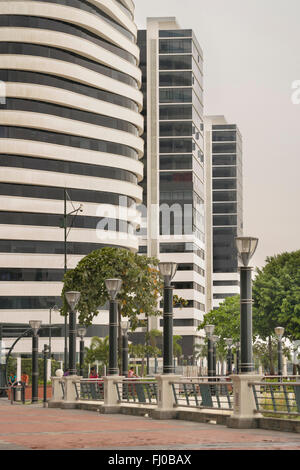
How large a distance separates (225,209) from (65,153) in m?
100

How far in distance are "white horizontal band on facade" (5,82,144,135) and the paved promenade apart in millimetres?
71737

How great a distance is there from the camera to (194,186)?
14038 centimetres

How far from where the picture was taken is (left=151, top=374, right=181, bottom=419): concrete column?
82.1ft

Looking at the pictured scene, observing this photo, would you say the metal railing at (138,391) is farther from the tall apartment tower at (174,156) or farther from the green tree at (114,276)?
the tall apartment tower at (174,156)

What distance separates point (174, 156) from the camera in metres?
139

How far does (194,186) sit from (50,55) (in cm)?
5091

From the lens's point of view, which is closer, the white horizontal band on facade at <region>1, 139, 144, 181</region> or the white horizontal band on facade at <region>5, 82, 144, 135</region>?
the white horizontal band on facade at <region>1, 139, 144, 181</region>

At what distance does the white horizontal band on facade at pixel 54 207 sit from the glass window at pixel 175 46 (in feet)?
150

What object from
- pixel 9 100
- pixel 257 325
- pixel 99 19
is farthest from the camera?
pixel 99 19

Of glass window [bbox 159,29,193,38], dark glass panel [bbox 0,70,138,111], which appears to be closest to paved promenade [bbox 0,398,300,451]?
dark glass panel [bbox 0,70,138,111]

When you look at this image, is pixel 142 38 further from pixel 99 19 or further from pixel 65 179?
pixel 65 179

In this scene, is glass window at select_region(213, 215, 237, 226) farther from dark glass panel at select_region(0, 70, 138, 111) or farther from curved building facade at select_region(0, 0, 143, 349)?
curved building facade at select_region(0, 0, 143, 349)

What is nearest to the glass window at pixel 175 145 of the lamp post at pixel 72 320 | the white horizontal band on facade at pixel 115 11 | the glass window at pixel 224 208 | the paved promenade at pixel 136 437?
the white horizontal band on facade at pixel 115 11
